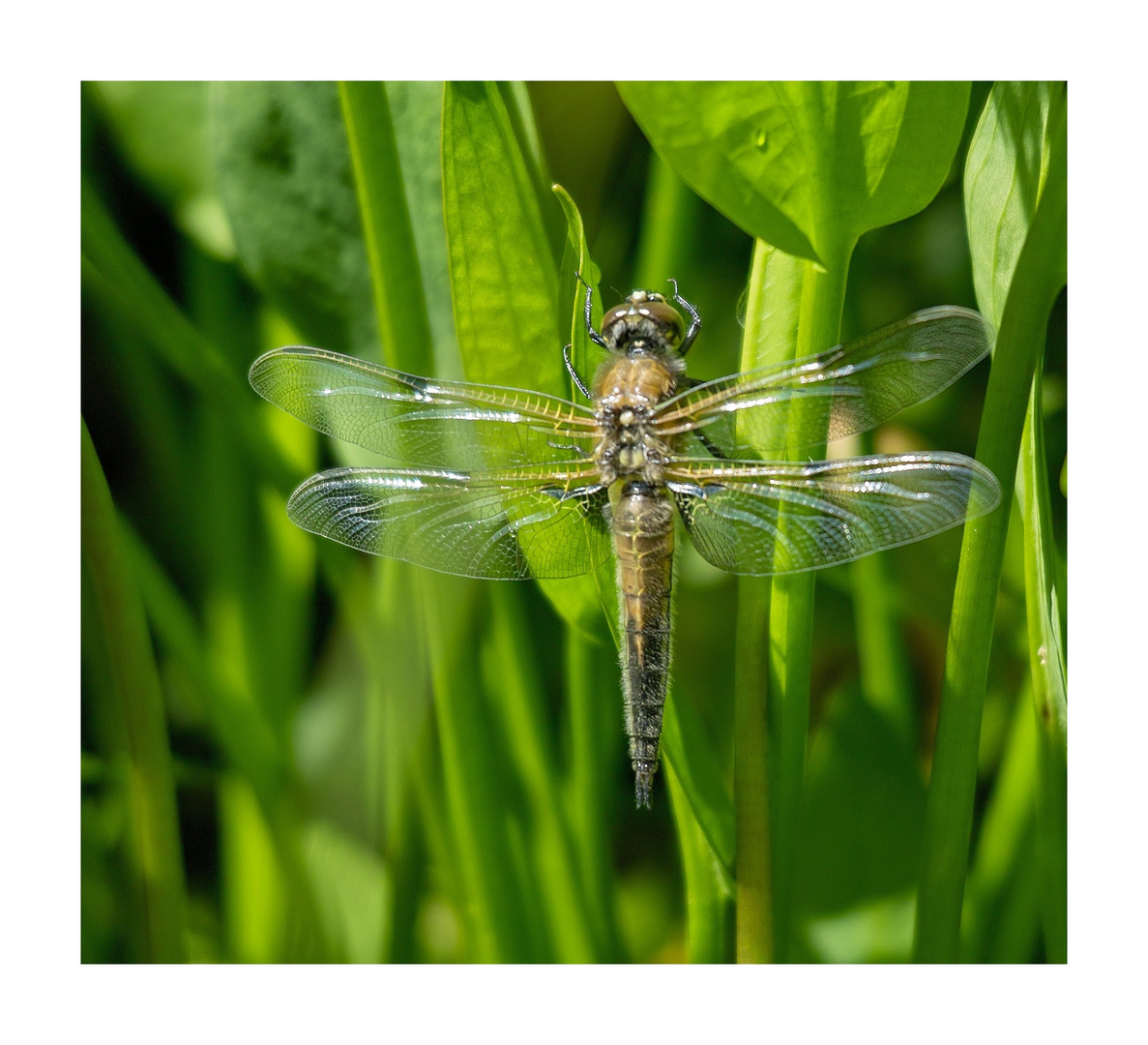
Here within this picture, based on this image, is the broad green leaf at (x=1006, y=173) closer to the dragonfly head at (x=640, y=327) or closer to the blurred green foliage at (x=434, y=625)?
the blurred green foliage at (x=434, y=625)

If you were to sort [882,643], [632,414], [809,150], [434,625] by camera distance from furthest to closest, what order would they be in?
[882,643]
[434,625]
[632,414]
[809,150]

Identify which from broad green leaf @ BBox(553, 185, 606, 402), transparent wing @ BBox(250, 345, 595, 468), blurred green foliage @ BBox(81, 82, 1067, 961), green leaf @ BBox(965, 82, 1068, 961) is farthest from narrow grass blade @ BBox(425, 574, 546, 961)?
green leaf @ BBox(965, 82, 1068, 961)

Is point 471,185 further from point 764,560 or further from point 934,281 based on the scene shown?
point 934,281

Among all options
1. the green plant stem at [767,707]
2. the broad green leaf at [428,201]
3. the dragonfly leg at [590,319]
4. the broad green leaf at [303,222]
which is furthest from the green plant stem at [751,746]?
the broad green leaf at [303,222]

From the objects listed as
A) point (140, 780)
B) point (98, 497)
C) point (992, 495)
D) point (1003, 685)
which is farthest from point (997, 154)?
point (140, 780)

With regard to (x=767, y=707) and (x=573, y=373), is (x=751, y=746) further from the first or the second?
(x=573, y=373)

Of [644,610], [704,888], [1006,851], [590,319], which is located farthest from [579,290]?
[1006,851]
